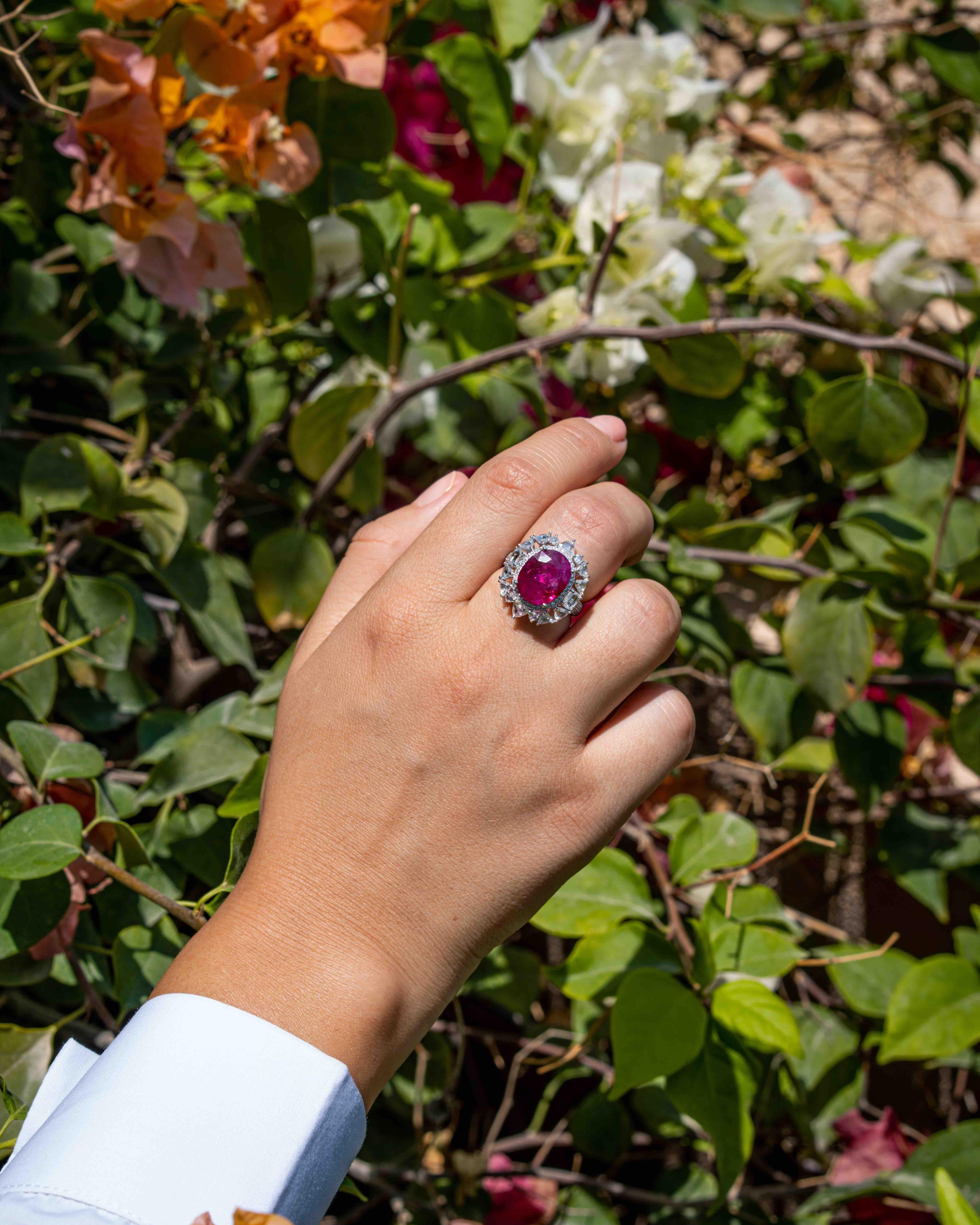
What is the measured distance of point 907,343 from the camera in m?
0.69

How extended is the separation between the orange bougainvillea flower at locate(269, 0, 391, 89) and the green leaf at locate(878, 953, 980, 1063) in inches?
35.0

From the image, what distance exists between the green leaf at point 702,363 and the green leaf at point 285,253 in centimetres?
31

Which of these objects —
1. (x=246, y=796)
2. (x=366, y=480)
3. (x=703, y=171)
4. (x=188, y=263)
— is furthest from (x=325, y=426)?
(x=703, y=171)

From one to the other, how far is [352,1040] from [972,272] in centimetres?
111

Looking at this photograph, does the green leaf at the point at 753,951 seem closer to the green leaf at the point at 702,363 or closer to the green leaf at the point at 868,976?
the green leaf at the point at 868,976

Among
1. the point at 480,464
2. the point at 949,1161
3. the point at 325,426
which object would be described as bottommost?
the point at 949,1161

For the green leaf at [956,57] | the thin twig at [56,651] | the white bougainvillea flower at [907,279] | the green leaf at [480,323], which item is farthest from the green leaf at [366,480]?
the green leaf at [956,57]

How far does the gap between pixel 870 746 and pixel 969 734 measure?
0.12 m

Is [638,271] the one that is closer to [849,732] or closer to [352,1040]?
[849,732]

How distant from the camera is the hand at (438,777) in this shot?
44 cm

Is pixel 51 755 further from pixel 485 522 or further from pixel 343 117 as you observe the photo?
pixel 343 117

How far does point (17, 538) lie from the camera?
69 cm

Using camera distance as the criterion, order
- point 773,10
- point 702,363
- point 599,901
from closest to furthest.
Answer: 1. point 599,901
2. point 702,363
3. point 773,10

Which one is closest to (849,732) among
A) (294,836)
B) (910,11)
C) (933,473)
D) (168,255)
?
(933,473)
